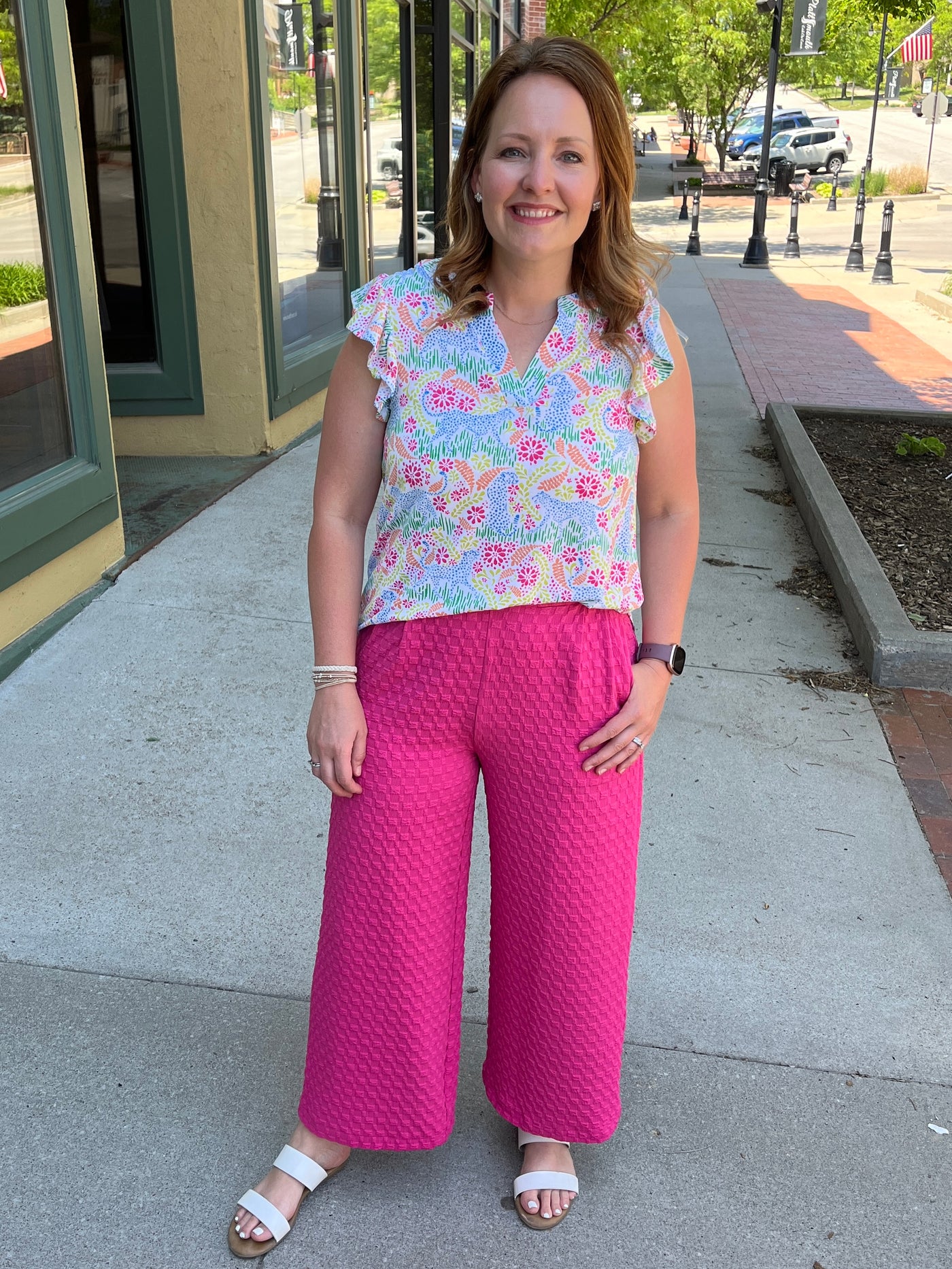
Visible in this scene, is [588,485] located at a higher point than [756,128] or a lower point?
lower

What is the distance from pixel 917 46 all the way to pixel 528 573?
90.1 feet

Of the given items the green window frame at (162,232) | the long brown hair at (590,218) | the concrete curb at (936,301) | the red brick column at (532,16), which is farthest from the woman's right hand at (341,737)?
the red brick column at (532,16)

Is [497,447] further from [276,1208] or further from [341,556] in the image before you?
[276,1208]

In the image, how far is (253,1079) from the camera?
7.97 feet

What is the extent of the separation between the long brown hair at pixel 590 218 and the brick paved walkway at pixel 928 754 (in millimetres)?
2015

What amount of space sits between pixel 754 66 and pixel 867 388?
122 ft

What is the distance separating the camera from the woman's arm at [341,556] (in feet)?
6.32

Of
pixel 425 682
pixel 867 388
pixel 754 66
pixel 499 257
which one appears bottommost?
pixel 867 388

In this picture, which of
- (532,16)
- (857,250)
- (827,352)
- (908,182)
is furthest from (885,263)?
(908,182)

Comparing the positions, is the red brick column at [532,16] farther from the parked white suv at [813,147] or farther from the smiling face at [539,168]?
the parked white suv at [813,147]

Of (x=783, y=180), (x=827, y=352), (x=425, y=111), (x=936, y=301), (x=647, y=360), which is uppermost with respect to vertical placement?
(x=425, y=111)

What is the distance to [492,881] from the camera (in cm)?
205

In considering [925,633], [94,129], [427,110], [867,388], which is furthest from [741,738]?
[427,110]

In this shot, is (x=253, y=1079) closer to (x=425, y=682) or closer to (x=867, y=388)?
(x=425, y=682)
